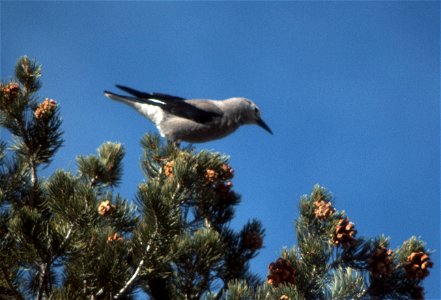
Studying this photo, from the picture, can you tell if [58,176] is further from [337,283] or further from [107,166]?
[337,283]

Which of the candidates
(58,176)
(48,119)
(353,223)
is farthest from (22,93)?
(353,223)

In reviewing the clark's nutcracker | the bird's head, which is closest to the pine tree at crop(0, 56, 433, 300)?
the clark's nutcracker

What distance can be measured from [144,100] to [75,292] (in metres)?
3.12

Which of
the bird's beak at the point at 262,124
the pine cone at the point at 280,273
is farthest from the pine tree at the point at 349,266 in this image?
the bird's beak at the point at 262,124

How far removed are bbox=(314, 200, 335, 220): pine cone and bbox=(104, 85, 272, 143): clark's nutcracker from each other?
2166 millimetres

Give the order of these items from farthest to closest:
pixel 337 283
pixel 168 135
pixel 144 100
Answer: pixel 144 100 < pixel 168 135 < pixel 337 283

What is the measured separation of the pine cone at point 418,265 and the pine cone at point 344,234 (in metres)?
0.30

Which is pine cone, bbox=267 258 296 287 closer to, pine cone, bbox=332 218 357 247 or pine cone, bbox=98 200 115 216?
pine cone, bbox=332 218 357 247

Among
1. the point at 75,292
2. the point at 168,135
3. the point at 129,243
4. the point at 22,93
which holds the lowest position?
the point at 75,292

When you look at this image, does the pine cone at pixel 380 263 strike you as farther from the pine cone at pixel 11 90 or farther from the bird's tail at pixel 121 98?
the bird's tail at pixel 121 98

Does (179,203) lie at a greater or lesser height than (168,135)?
lesser

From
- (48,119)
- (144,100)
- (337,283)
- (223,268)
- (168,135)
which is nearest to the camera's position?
(337,283)

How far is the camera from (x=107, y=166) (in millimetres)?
3361

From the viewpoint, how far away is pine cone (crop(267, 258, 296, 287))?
2.53 metres
